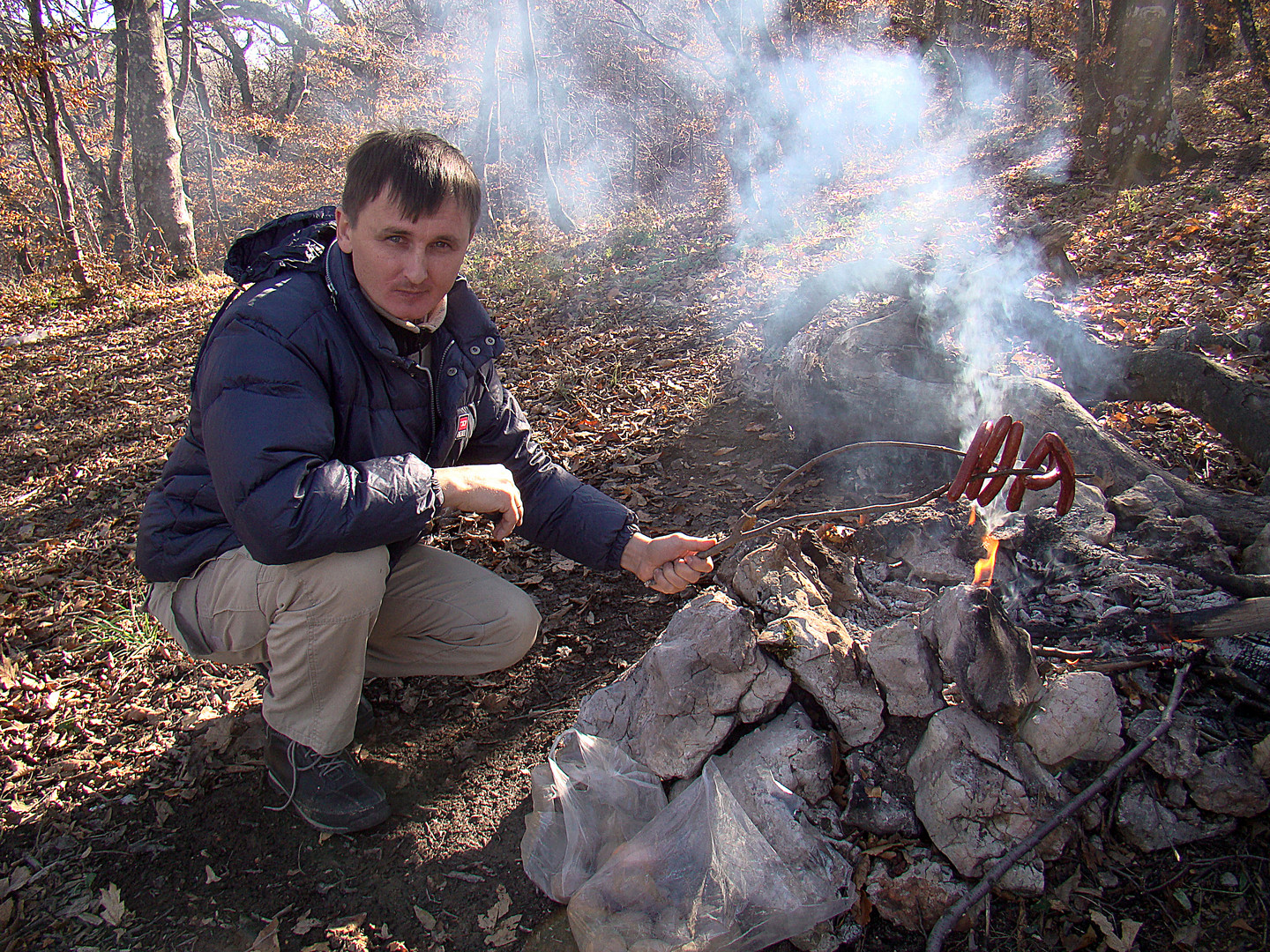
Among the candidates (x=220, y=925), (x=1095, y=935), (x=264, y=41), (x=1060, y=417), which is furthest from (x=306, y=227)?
(x=264, y=41)

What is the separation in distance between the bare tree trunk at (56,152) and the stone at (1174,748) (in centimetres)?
1041

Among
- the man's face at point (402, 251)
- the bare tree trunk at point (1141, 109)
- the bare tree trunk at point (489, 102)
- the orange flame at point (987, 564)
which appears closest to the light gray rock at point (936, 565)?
the orange flame at point (987, 564)

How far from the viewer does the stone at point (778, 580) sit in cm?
245

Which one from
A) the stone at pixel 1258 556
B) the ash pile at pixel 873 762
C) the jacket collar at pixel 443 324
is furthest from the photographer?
the stone at pixel 1258 556

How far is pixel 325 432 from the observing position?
1992 millimetres

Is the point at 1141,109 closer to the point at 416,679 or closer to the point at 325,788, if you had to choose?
the point at 416,679

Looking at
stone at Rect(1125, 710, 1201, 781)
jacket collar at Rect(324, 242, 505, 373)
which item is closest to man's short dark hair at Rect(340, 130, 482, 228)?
jacket collar at Rect(324, 242, 505, 373)

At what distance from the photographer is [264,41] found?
789 inches

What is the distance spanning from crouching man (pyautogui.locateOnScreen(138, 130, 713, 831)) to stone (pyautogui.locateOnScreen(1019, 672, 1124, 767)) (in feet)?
3.43

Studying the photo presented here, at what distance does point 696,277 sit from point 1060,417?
520 cm

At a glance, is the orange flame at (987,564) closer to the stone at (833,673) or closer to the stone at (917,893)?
the stone at (833,673)

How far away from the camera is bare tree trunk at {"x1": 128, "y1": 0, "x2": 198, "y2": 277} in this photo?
30.4 feet

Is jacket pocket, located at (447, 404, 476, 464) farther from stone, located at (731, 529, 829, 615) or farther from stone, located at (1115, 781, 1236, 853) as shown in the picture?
stone, located at (1115, 781, 1236, 853)

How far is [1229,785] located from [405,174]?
2837 millimetres
